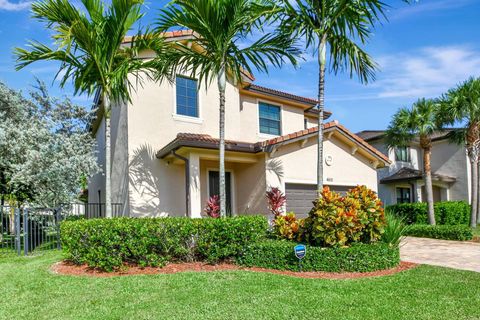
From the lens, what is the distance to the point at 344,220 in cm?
878

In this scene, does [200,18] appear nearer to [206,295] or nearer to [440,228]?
[206,295]

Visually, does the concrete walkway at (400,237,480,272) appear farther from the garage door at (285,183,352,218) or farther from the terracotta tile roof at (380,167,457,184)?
the terracotta tile roof at (380,167,457,184)

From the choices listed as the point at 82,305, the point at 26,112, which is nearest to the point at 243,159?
the point at 82,305

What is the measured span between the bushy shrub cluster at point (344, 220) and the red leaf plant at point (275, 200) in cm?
349

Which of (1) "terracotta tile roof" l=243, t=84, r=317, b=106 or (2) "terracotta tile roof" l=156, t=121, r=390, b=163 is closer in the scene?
(2) "terracotta tile roof" l=156, t=121, r=390, b=163

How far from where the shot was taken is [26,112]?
15.8 metres

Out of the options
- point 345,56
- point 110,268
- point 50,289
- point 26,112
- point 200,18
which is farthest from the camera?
point 26,112

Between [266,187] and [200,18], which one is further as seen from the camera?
[266,187]

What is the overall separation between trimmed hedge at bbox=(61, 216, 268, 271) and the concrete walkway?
496 centimetres

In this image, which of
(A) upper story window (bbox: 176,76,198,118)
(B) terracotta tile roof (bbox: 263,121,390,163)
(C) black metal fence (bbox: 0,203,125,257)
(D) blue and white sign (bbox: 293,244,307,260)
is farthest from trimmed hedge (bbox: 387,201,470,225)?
(C) black metal fence (bbox: 0,203,125,257)

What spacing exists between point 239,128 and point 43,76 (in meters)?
8.80

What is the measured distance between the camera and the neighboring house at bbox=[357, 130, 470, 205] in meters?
25.6

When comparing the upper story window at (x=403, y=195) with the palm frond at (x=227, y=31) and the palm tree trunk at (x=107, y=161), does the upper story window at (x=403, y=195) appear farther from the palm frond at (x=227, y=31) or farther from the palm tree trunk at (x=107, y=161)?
the palm tree trunk at (x=107, y=161)

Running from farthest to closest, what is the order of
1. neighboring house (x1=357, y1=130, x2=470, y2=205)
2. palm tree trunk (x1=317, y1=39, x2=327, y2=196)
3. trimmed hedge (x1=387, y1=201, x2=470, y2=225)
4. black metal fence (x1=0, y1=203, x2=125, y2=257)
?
neighboring house (x1=357, y1=130, x2=470, y2=205), trimmed hedge (x1=387, y1=201, x2=470, y2=225), black metal fence (x1=0, y1=203, x2=125, y2=257), palm tree trunk (x1=317, y1=39, x2=327, y2=196)
